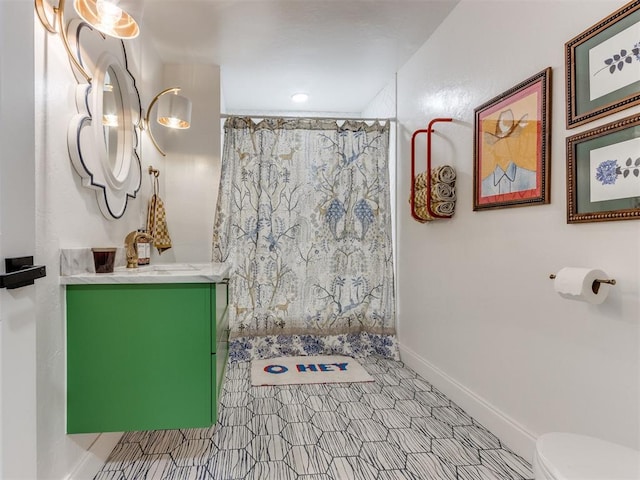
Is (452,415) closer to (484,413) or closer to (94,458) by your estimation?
(484,413)

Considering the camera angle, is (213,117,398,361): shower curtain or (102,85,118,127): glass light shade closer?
(102,85,118,127): glass light shade

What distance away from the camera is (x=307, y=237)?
3383 mm

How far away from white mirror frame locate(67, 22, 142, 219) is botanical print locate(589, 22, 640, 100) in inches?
76.3

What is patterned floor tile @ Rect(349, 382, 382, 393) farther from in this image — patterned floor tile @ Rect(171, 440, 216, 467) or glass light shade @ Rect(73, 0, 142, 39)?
glass light shade @ Rect(73, 0, 142, 39)

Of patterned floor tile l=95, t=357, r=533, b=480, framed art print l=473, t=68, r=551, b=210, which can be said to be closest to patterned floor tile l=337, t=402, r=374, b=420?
patterned floor tile l=95, t=357, r=533, b=480

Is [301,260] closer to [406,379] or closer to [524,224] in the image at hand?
[406,379]

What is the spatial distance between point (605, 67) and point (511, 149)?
54 centimetres

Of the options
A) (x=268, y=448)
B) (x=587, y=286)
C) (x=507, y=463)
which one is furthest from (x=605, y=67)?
(x=268, y=448)

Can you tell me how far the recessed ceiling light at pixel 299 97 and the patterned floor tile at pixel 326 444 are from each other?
2.71 m

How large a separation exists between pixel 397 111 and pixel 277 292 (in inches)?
72.2

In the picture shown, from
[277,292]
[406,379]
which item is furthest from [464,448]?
[277,292]

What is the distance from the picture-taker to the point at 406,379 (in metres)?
2.83

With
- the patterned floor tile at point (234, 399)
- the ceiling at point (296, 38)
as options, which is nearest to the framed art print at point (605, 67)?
the ceiling at point (296, 38)

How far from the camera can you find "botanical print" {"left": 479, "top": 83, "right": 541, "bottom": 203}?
1.75m
